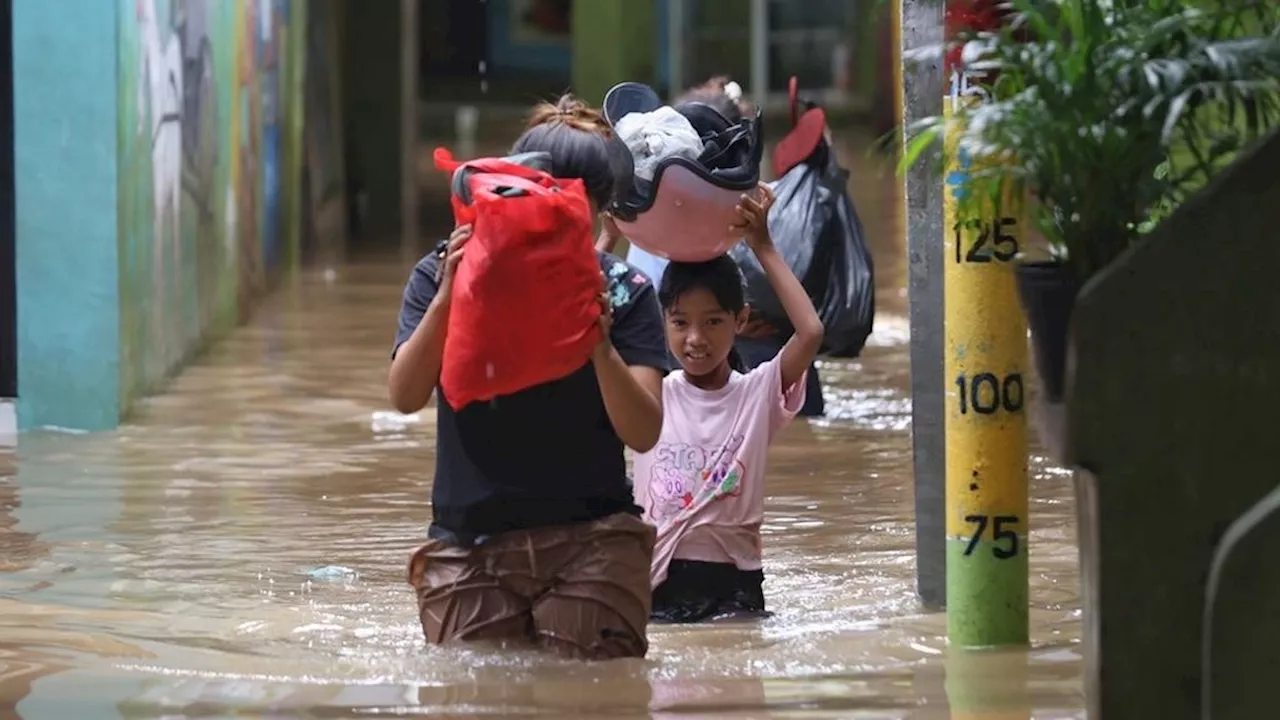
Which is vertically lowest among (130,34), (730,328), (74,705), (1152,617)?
(74,705)

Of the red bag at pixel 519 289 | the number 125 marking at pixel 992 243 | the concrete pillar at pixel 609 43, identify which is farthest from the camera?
the concrete pillar at pixel 609 43

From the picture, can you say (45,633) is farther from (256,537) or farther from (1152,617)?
(1152,617)

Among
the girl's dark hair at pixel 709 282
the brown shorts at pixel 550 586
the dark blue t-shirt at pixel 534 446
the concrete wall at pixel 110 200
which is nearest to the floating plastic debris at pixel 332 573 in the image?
the girl's dark hair at pixel 709 282

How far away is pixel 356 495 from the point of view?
9266 mm

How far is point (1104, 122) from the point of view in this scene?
4.44 meters

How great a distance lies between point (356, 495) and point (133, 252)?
250cm

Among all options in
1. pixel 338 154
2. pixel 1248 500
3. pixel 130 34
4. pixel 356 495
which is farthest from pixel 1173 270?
pixel 338 154

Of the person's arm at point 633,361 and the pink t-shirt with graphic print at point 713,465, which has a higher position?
the person's arm at point 633,361

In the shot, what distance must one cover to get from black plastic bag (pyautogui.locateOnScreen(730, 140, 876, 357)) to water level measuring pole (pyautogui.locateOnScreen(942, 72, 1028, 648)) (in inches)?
157

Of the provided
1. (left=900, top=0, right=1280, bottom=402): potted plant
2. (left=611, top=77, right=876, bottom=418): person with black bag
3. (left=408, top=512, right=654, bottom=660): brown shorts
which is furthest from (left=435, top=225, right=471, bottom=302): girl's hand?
(left=611, top=77, right=876, bottom=418): person with black bag

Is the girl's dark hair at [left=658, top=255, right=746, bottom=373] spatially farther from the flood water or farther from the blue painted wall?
the blue painted wall

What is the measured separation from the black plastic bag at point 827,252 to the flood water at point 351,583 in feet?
1.79

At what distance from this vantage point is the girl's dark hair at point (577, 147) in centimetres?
549

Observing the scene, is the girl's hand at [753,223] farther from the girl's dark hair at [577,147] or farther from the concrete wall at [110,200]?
the concrete wall at [110,200]
